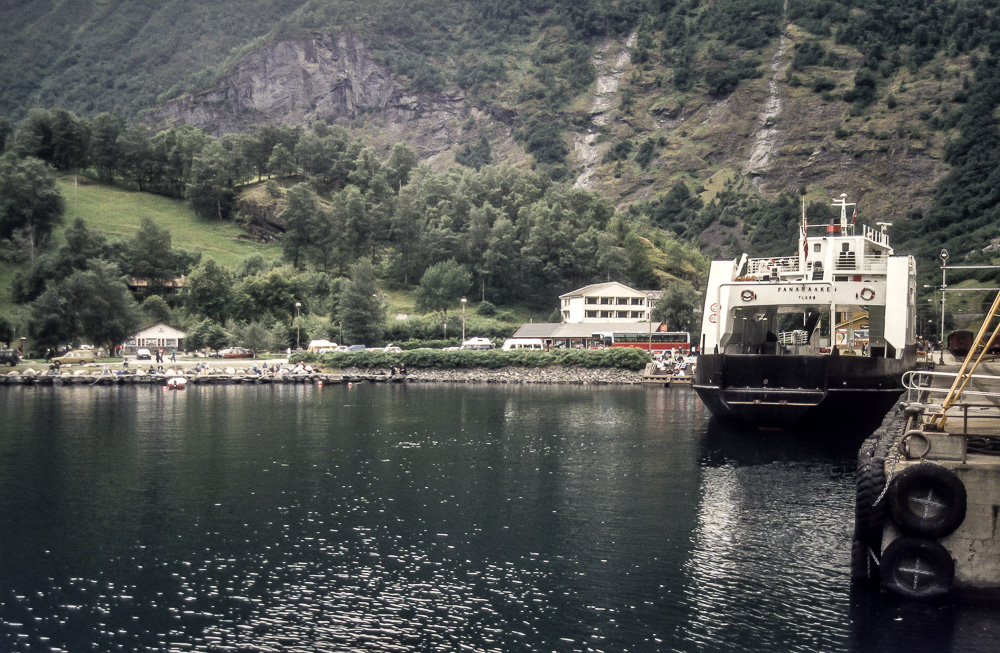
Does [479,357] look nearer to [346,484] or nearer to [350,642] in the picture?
[346,484]

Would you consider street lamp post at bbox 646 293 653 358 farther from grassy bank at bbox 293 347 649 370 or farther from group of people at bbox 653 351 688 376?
grassy bank at bbox 293 347 649 370

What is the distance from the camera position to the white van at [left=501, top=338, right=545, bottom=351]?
10512 cm

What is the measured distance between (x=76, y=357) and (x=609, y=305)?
66.4 metres

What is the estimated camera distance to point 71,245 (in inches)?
4365

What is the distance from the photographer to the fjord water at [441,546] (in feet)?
56.9

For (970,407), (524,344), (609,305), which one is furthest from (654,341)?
(970,407)

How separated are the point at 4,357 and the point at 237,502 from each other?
7389 centimetres

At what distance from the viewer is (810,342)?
52.5m

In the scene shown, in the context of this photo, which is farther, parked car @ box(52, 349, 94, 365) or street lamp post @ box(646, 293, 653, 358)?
street lamp post @ box(646, 293, 653, 358)

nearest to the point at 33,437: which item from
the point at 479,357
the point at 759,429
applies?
the point at 759,429

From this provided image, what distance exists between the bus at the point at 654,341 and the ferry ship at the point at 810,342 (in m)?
47.1

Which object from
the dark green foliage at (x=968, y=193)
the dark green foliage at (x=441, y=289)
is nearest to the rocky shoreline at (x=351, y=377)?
the dark green foliage at (x=441, y=289)

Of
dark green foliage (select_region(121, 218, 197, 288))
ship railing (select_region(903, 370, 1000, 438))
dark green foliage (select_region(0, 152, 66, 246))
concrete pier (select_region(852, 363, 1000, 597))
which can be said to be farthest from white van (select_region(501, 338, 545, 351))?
concrete pier (select_region(852, 363, 1000, 597))

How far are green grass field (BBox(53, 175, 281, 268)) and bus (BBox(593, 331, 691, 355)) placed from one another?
203 feet
